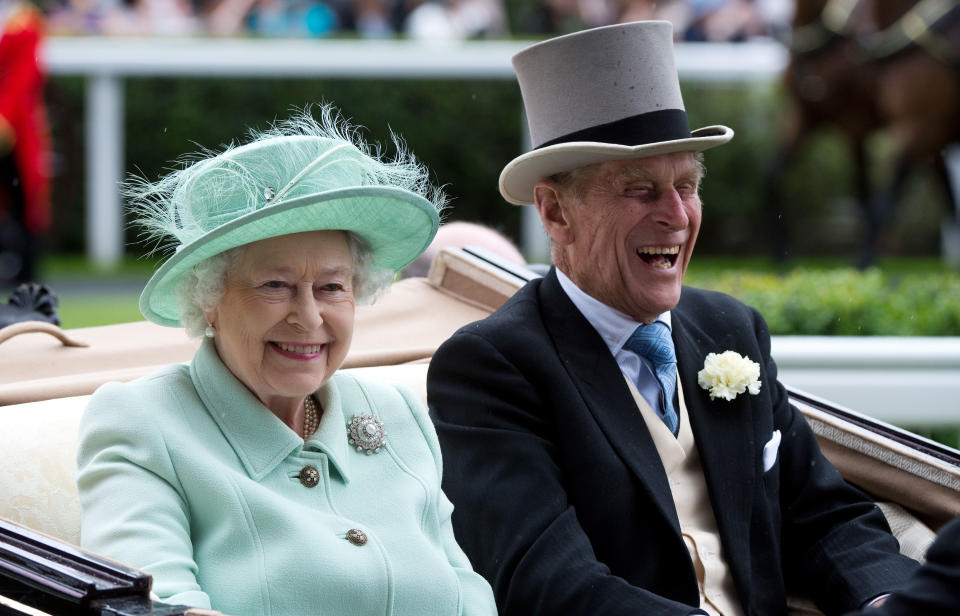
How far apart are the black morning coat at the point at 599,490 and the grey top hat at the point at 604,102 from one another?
0.28m

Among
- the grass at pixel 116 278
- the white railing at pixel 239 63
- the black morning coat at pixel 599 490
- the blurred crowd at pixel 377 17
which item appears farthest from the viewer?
the blurred crowd at pixel 377 17

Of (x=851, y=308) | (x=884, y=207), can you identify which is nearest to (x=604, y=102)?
(x=851, y=308)

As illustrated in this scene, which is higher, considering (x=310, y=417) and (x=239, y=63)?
(x=239, y=63)

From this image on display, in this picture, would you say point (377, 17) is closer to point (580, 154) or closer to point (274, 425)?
point (580, 154)

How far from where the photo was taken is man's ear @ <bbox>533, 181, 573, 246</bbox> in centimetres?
287

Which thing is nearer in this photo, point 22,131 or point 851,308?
point 851,308

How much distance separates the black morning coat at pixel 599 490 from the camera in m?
2.53

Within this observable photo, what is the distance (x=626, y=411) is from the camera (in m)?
2.70

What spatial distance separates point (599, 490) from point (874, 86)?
9687mm

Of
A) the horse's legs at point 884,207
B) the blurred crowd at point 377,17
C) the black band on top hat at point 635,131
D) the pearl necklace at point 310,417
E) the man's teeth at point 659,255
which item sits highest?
the blurred crowd at point 377,17

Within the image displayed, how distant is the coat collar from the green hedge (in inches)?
137

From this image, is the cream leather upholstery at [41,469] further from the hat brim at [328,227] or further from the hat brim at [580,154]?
the hat brim at [580,154]

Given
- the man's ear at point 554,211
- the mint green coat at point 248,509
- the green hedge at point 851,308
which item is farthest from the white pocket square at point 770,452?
the green hedge at point 851,308

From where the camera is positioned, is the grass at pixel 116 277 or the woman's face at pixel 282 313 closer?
the woman's face at pixel 282 313
